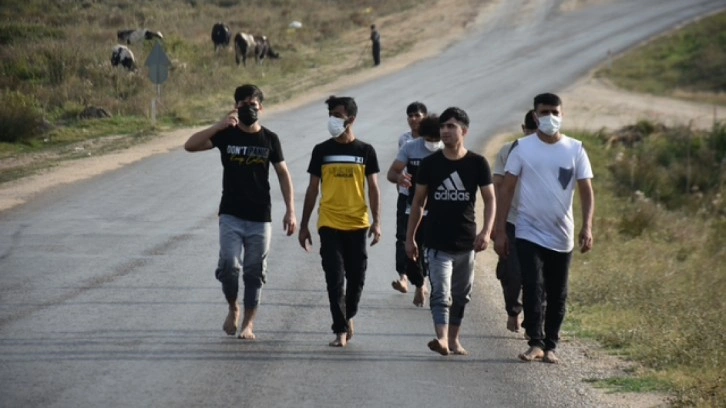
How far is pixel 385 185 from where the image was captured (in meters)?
22.7

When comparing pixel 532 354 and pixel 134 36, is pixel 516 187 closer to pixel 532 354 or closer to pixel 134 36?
pixel 532 354

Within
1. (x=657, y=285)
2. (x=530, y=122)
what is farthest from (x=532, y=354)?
(x=657, y=285)

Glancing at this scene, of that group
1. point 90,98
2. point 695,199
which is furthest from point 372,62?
point 695,199

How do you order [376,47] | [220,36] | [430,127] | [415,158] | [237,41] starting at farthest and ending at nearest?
[376,47]
[220,36]
[237,41]
[415,158]
[430,127]

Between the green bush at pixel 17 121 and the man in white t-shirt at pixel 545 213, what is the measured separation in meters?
20.6

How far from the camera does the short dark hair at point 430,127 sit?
440 inches

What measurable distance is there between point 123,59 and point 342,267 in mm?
29342

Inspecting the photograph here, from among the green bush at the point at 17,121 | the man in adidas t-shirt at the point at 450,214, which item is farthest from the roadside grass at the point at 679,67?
the man in adidas t-shirt at the point at 450,214

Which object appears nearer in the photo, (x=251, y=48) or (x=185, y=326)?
(x=185, y=326)

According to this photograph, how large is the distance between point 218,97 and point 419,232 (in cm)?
2560

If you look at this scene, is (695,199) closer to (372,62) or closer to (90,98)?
(90,98)

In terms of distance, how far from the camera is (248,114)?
394 inches

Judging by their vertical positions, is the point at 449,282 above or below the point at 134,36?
above

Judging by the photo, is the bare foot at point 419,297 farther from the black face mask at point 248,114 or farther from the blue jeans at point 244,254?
the black face mask at point 248,114
